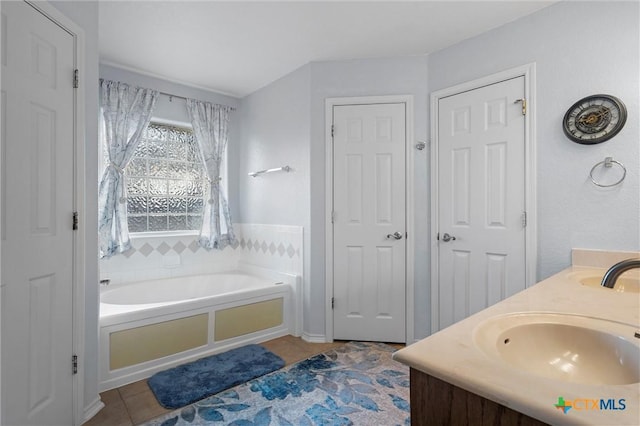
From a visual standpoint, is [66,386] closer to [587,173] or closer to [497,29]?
[587,173]

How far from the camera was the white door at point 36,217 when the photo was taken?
1.37 m

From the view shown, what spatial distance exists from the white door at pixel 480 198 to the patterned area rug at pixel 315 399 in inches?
31.7

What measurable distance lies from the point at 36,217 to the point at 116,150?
65.8 inches

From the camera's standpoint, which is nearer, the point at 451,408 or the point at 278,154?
the point at 451,408

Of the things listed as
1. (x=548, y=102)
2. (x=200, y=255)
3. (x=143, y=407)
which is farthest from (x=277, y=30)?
(x=143, y=407)

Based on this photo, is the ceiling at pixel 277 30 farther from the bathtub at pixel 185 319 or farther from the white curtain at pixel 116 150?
the bathtub at pixel 185 319

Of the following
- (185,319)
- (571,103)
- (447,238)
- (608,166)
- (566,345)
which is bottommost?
(185,319)

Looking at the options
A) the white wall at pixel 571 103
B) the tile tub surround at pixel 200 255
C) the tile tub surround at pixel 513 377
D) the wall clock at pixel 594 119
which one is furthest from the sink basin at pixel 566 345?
the tile tub surround at pixel 200 255

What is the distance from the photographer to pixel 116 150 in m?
2.97

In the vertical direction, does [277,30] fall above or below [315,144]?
above

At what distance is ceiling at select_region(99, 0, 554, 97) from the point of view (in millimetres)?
2170

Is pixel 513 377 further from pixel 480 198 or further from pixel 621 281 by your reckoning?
pixel 480 198

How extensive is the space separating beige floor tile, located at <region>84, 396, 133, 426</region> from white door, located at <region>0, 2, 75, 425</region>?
0.51 feet

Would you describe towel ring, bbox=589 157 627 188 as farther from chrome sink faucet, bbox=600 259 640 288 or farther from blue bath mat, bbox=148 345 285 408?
blue bath mat, bbox=148 345 285 408
